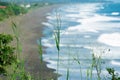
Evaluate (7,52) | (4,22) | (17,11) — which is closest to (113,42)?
(4,22)

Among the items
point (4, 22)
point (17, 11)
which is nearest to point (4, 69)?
point (4, 22)

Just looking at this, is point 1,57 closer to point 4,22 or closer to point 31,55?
point 31,55

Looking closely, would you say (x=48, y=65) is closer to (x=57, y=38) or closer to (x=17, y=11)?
(x=57, y=38)

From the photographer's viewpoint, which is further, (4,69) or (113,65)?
(113,65)

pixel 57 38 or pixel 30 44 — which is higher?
pixel 57 38

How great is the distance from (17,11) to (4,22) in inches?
851

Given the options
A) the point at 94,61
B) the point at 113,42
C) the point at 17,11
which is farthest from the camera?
the point at 17,11

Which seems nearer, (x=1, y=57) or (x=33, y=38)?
(x=1, y=57)

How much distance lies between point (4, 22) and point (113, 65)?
120 feet

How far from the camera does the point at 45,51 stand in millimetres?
32688

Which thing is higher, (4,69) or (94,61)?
(94,61)

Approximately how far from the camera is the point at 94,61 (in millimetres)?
5262

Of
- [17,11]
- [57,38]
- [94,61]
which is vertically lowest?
[17,11]

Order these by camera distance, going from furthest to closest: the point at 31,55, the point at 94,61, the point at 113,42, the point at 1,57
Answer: the point at 113,42 < the point at 31,55 < the point at 1,57 < the point at 94,61
